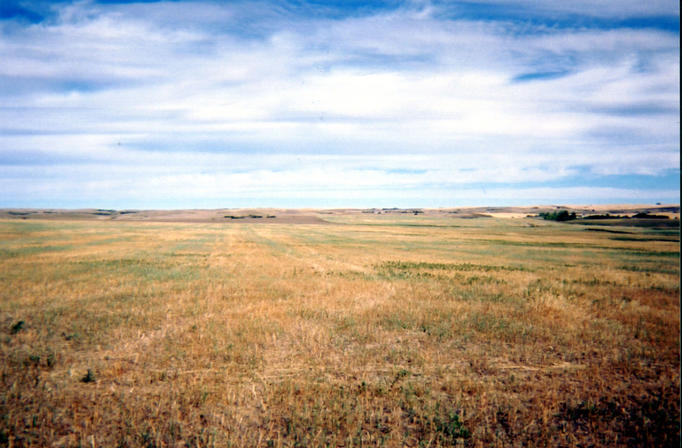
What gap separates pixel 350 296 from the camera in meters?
18.9

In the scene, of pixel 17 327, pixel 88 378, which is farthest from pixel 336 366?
pixel 17 327

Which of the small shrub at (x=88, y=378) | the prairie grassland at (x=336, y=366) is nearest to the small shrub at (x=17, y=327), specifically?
the prairie grassland at (x=336, y=366)

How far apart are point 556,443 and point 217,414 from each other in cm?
689

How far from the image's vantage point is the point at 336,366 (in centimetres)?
978

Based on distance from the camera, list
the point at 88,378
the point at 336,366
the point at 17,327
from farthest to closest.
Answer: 1. the point at 17,327
2. the point at 336,366
3. the point at 88,378

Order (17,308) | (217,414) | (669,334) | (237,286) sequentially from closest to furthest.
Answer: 1. (217,414)
2. (669,334)
3. (17,308)
4. (237,286)

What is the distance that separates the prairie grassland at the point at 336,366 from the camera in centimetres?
686

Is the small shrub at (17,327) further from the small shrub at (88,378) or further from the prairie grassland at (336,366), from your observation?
the small shrub at (88,378)

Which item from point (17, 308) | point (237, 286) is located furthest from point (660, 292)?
point (17, 308)

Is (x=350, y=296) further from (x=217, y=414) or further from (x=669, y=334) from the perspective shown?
(x=669, y=334)

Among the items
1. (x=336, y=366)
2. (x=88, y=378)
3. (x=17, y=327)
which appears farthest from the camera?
(x=17, y=327)

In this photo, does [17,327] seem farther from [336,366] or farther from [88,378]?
[336,366]

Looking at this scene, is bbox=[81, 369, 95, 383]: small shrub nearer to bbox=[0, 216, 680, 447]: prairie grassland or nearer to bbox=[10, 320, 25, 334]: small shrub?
bbox=[0, 216, 680, 447]: prairie grassland

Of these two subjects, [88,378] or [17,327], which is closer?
[88,378]
